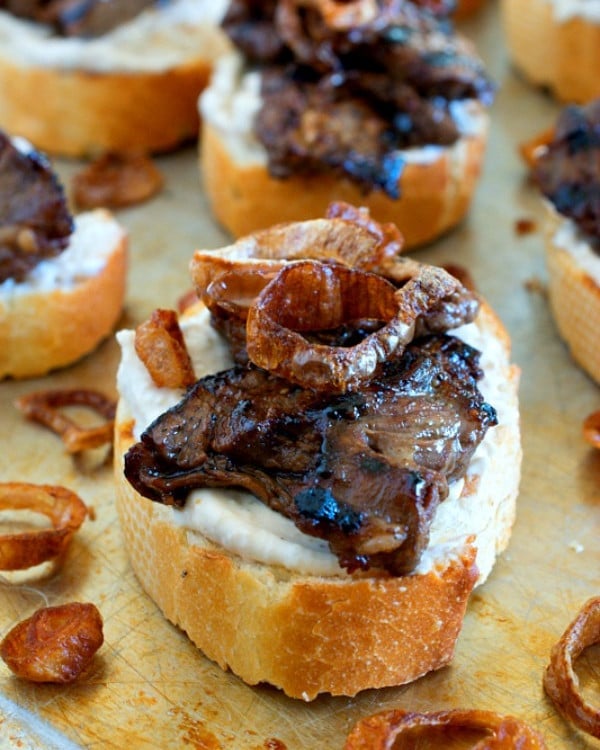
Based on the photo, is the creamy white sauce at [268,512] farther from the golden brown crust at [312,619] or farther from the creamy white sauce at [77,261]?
the creamy white sauce at [77,261]

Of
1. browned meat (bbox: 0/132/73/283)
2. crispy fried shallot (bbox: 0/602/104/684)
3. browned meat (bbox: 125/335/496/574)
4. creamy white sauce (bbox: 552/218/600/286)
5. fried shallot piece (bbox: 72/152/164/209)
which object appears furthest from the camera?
Answer: fried shallot piece (bbox: 72/152/164/209)

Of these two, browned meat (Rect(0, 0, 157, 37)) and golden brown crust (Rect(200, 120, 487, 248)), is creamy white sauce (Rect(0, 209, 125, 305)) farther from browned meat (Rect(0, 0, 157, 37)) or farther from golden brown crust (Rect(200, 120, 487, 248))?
browned meat (Rect(0, 0, 157, 37))

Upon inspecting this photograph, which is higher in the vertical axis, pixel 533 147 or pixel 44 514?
pixel 533 147

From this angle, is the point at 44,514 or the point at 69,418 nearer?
the point at 44,514

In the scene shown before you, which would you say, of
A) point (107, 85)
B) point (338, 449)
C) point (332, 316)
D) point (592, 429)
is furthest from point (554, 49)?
point (338, 449)

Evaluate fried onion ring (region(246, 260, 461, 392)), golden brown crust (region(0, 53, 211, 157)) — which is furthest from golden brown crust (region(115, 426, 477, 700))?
golden brown crust (region(0, 53, 211, 157))

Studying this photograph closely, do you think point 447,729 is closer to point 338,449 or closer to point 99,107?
point 338,449
